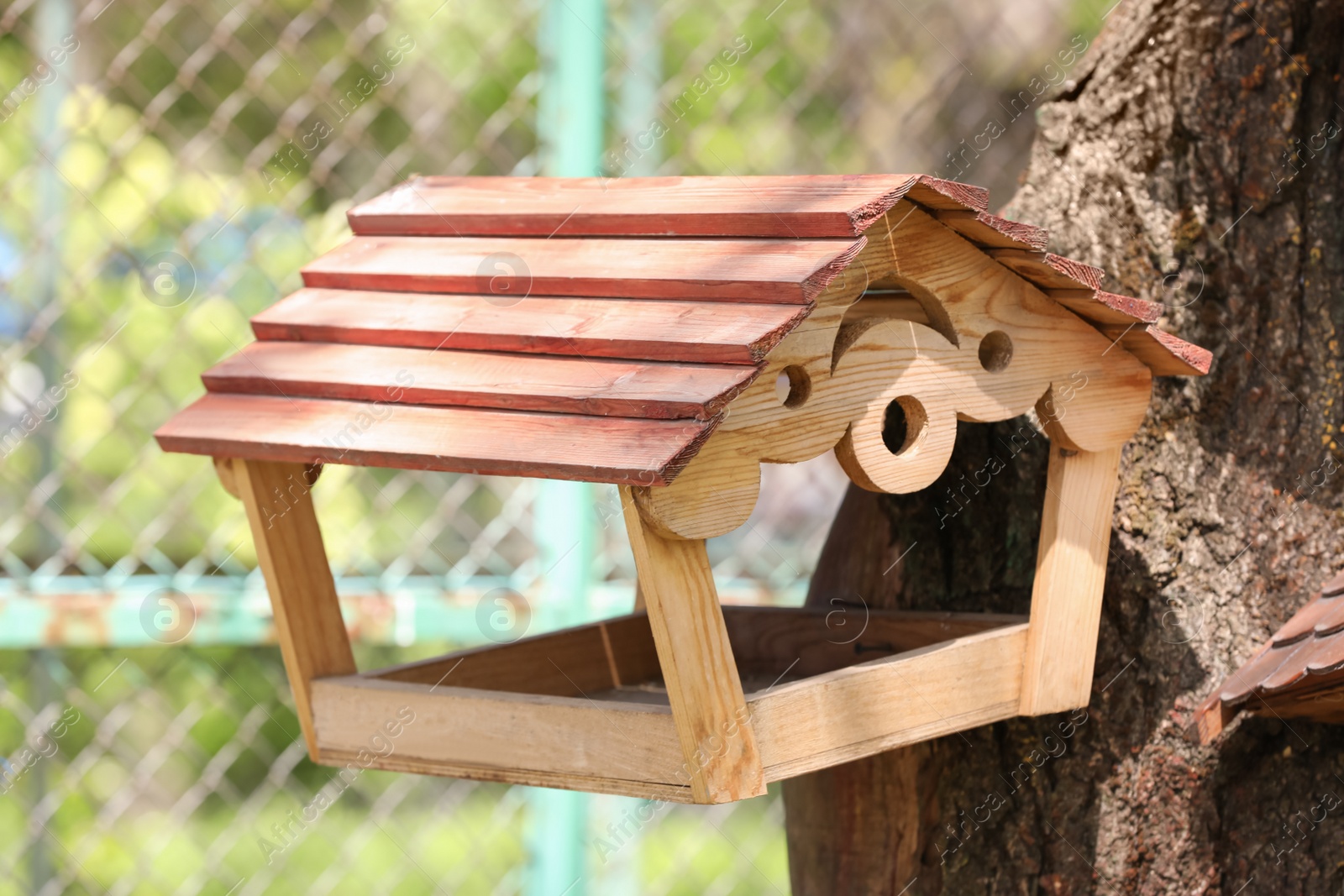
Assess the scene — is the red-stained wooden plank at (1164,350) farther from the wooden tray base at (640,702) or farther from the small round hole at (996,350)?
the wooden tray base at (640,702)

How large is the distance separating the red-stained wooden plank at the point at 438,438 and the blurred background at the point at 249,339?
0.86 meters

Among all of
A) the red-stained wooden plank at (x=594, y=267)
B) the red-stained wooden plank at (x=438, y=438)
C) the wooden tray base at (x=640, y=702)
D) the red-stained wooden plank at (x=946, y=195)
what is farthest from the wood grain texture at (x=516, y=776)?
the red-stained wooden plank at (x=946, y=195)

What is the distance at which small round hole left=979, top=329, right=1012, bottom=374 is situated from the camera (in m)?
1.11

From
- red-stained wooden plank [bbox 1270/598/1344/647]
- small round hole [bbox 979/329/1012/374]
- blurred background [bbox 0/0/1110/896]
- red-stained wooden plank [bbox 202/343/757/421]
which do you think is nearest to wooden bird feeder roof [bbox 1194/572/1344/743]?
red-stained wooden plank [bbox 1270/598/1344/647]

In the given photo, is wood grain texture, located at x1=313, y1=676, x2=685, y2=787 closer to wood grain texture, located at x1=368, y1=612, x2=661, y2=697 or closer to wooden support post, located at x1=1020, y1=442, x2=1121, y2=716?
wood grain texture, located at x1=368, y1=612, x2=661, y2=697

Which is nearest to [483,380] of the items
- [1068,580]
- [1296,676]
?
[1068,580]

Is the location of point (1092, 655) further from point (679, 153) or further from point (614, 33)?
point (679, 153)

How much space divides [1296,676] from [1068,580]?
204 mm

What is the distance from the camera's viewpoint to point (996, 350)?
3.74ft

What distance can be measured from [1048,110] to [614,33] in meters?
0.97

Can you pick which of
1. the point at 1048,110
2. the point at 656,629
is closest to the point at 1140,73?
the point at 1048,110

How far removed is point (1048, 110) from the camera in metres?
1.43

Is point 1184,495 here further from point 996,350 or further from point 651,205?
point 651,205

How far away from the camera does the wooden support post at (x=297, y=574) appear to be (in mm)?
1207
